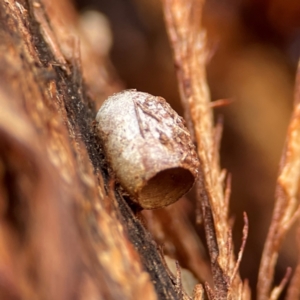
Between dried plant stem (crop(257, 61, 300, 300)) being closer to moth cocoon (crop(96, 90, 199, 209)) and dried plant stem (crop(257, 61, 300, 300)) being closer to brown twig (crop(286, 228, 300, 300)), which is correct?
brown twig (crop(286, 228, 300, 300))

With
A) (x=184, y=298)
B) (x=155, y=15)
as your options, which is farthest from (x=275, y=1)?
(x=184, y=298)

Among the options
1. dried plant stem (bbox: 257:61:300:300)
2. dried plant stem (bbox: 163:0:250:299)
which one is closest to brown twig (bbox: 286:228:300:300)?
dried plant stem (bbox: 257:61:300:300)

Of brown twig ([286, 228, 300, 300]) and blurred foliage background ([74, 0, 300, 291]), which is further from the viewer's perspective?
blurred foliage background ([74, 0, 300, 291])

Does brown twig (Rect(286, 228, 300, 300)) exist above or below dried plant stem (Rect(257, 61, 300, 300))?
below

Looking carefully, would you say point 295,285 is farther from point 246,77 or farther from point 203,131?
point 246,77

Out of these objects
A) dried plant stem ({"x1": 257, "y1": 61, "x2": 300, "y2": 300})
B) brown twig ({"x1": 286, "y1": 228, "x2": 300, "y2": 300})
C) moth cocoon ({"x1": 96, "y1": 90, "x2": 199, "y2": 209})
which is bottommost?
brown twig ({"x1": 286, "y1": 228, "x2": 300, "y2": 300})

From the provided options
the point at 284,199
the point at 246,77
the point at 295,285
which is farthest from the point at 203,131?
the point at 246,77

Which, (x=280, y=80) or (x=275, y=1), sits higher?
(x=275, y=1)

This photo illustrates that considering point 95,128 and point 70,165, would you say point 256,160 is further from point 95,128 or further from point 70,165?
point 70,165
